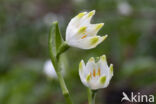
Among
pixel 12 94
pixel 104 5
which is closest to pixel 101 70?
pixel 12 94

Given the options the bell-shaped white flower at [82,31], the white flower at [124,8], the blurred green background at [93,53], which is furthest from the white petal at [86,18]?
the white flower at [124,8]

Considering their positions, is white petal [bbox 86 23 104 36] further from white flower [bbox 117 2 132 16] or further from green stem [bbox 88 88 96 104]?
white flower [bbox 117 2 132 16]

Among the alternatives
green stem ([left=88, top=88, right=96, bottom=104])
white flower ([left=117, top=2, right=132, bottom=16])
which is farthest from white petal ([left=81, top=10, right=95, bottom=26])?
white flower ([left=117, top=2, right=132, bottom=16])

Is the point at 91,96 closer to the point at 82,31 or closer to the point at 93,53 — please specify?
the point at 82,31

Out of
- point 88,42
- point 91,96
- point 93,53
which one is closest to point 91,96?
point 91,96

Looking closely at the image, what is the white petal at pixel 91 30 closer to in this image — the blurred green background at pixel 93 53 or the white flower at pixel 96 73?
the white flower at pixel 96 73

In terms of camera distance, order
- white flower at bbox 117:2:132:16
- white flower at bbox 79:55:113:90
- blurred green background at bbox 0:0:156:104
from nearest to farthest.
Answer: white flower at bbox 79:55:113:90, blurred green background at bbox 0:0:156:104, white flower at bbox 117:2:132:16
